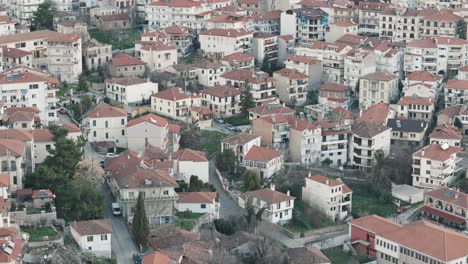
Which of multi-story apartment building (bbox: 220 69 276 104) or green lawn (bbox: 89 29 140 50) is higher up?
green lawn (bbox: 89 29 140 50)

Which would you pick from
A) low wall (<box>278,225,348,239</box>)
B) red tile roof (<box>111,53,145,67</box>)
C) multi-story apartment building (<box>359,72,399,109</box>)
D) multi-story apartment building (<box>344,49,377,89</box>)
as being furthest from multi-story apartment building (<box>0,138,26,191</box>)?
multi-story apartment building (<box>344,49,377,89</box>)

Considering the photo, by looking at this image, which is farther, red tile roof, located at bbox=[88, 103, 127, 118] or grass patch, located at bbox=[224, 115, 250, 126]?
grass patch, located at bbox=[224, 115, 250, 126]

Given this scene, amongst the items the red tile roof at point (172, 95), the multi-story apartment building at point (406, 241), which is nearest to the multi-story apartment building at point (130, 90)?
the red tile roof at point (172, 95)

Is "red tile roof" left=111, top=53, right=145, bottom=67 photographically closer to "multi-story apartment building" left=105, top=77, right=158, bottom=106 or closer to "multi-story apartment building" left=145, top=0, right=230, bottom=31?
"multi-story apartment building" left=105, top=77, right=158, bottom=106

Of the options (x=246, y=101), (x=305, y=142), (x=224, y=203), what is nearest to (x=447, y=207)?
(x=305, y=142)

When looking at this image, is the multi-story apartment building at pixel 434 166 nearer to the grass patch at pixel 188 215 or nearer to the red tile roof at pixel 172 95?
the grass patch at pixel 188 215

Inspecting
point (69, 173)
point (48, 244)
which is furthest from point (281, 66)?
point (48, 244)
